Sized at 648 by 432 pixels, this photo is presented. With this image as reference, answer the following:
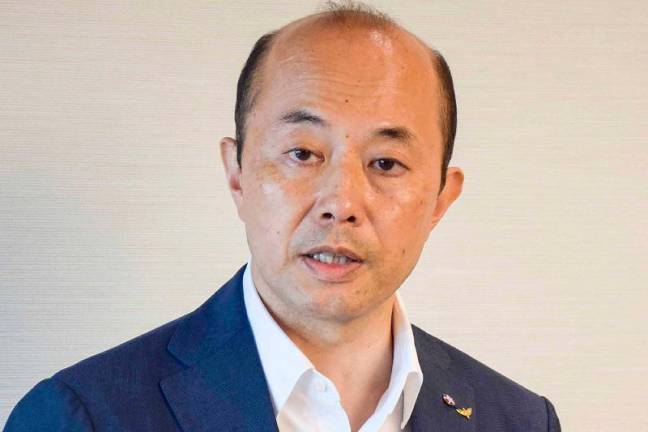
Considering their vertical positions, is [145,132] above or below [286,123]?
above

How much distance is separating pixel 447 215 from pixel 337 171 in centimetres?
72

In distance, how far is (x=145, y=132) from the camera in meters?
2.12

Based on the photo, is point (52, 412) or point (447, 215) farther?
point (447, 215)

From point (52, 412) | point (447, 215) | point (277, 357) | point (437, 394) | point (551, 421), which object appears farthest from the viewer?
point (447, 215)

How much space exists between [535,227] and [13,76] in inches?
40.8

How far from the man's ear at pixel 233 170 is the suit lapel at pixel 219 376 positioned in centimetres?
14

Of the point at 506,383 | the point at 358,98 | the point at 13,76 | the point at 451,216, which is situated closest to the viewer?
the point at 358,98

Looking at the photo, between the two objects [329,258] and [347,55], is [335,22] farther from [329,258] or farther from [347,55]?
[329,258]

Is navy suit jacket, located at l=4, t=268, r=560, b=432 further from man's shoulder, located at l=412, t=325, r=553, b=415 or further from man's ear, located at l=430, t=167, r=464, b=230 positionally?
man's ear, located at l=430, t=167, r=464, b=230

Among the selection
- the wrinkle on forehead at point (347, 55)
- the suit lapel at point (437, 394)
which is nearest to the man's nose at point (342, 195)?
the wrinkle on forehead at point (347, 55)

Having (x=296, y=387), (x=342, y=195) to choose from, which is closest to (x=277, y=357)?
(x=296, y=387)

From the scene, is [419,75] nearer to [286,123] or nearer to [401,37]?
[401,37]

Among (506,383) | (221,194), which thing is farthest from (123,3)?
(506,383)

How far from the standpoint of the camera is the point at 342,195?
5.08ft
